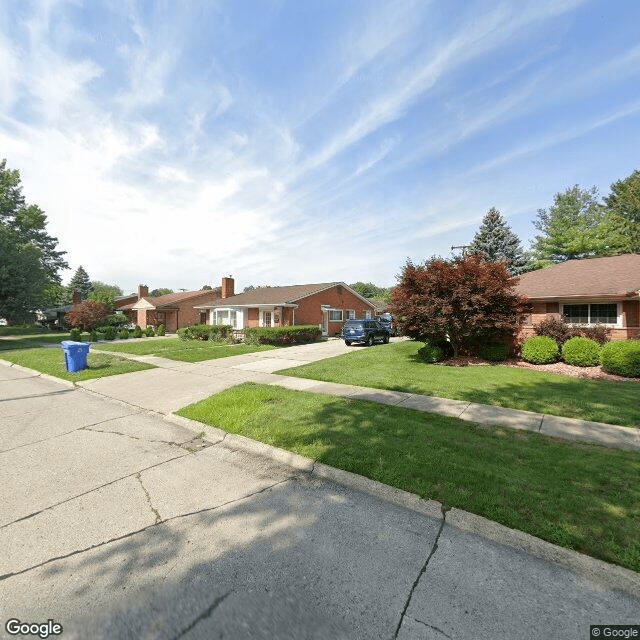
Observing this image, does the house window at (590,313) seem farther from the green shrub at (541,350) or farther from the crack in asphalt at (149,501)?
the crack in asphalt at (149,501)

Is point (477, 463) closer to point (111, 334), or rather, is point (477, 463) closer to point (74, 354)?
point (74, 354)

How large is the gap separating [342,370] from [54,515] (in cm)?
905

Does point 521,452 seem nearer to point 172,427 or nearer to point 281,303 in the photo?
point 172,427

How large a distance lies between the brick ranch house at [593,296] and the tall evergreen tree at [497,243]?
611 inches

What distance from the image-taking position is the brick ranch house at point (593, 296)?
43.8 ft

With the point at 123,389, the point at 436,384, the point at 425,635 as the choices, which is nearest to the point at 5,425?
the point at 123,389

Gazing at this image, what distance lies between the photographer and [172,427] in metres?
6.47

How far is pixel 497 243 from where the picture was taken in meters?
32.7

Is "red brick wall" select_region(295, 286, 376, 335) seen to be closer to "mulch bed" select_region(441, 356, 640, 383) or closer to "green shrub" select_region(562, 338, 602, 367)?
"mulch bed" select_region(441, 356, 640, 383)

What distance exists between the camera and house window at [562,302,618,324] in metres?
13.9

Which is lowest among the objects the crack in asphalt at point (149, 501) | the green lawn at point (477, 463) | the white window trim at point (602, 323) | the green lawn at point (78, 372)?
the crack in asphalt at point (149, 501)

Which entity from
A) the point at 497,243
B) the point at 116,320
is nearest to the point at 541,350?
the point at 497,243

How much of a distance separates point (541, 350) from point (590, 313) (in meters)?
3.94

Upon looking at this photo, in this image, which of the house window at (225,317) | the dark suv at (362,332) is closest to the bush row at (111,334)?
the house window at (225,317)
